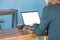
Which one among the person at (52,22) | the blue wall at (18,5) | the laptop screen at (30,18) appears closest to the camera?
the person at (52,22)

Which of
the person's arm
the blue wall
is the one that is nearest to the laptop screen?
the person's arm

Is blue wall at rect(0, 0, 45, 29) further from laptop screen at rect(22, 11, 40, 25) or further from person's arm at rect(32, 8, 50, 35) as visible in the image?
person's arm at rect(32, 8, 50, 35)

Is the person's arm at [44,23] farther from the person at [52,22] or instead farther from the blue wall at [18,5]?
the blue wall at [18,5]

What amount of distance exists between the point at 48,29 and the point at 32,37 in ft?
0.66

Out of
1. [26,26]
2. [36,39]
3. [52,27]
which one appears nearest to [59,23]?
[52,27]

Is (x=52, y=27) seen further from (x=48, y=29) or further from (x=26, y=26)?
(x=26, y=26)

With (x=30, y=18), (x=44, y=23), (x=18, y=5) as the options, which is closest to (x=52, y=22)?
(x=44, y=23)

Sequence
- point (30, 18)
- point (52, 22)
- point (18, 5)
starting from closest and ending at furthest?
1. point (52, 22)
2. point (30, 18)
3. point (18, 5)

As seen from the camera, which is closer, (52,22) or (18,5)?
(52,22)

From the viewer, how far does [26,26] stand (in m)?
2.01

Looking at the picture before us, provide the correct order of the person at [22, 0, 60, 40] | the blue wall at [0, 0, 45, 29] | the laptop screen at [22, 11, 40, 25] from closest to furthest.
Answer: the person at [22, 0, 60, 40], the laptop screen at [22, 11, 40, 25], the blue wall at [0, 0, 45, 29]

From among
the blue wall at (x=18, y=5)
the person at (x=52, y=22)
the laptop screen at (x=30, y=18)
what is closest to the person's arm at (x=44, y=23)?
the person at (x=52, y=22)

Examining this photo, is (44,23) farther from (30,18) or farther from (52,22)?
(30,18)

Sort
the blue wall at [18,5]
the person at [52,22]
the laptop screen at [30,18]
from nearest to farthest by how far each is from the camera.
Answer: the person at [52,22]
the laptop screen at [30,18]
the blue wall at [18,5]
